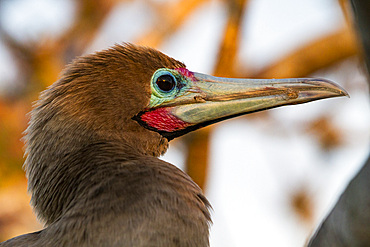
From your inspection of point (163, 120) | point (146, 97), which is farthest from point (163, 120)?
point (146, 97)

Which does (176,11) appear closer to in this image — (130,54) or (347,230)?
(130,54)

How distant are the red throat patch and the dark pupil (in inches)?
4.8

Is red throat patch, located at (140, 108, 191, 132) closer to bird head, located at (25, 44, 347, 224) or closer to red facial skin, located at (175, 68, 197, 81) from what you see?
bird head, located at (25, 44, 347, 224)

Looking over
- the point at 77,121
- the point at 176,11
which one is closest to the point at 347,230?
the point at 77,121

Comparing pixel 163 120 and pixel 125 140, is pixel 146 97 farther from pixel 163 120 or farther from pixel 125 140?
pixel 125 140

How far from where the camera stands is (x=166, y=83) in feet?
10.4

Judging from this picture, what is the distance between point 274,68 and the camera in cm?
721

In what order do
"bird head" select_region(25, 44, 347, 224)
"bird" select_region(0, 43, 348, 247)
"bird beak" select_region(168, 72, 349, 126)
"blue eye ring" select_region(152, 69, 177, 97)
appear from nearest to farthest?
"bird" select_region(0, 43, 348, 247) < "bird head" select_region(25, 44, 347, 224) < "bird beak" select_region(168, 72, 349, 126) < "blue eye ring" select_region(152, 69, 177, 97)

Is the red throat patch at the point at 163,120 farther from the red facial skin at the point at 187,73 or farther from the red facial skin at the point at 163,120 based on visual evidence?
the red facial skin at the point at 187,73

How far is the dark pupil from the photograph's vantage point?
318cm

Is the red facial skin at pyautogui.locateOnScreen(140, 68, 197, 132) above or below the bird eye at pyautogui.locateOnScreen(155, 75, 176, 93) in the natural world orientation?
below

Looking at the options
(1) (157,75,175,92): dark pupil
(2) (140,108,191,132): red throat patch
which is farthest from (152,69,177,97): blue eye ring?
(2) (140,108,191,132): red throat patch

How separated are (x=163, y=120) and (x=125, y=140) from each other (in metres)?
0.27

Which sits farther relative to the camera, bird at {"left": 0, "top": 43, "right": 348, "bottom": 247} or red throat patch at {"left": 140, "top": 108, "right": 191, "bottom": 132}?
red throat patch at {"left": 140, "top": 108, "right": 191, "bottom": 132}
